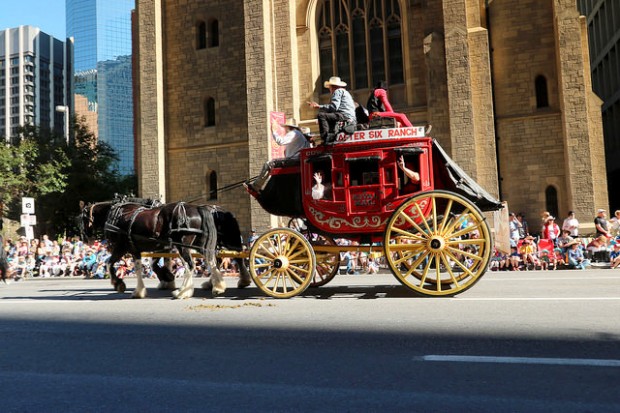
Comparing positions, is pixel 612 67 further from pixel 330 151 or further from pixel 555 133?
pixel 330 151

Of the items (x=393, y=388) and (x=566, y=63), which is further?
(x=566, y=63)

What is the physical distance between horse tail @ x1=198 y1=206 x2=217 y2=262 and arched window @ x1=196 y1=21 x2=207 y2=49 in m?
19.9

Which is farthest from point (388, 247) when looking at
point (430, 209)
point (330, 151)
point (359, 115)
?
point (359, 115)

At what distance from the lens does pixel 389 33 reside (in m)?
25.5

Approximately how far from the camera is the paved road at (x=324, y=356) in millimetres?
3602

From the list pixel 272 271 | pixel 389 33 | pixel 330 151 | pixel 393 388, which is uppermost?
pixel 389 33

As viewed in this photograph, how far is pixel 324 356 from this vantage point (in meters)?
4.75

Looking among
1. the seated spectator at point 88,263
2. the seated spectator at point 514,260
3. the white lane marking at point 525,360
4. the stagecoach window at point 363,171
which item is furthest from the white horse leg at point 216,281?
the seated spectator at point 88,263

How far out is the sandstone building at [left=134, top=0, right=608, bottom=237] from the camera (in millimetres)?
22688

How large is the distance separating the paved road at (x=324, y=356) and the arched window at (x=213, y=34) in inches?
850

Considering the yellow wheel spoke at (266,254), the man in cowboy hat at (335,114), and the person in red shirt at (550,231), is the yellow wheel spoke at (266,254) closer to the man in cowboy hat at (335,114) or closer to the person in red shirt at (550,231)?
the man in cowboy hat at (335,114)

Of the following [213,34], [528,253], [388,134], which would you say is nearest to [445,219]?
[388,134]

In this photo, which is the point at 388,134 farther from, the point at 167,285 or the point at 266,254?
the point at 167,285

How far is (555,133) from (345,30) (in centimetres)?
959
